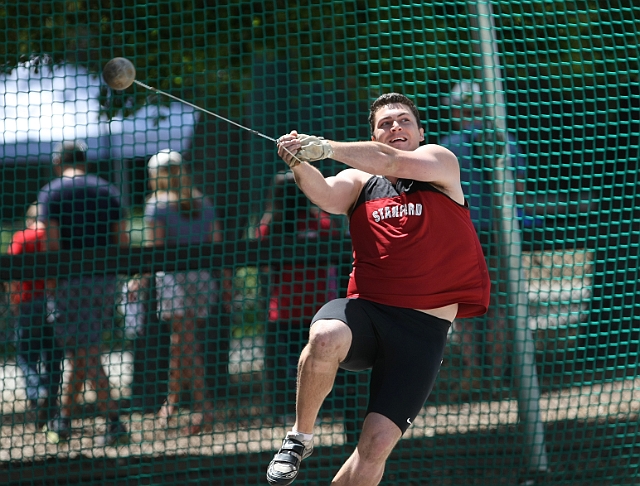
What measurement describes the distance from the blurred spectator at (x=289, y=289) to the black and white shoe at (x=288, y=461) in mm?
2030

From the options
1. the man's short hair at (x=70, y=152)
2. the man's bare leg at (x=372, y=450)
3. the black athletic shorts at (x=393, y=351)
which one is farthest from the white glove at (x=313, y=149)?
the man's short hair at (x=70, y=152)

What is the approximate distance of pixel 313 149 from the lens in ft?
11.9

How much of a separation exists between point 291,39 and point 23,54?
5.68 ft

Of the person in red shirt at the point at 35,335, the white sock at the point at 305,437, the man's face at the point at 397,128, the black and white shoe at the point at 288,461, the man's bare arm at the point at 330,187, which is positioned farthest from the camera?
the person in red shirt at the point at 35,335

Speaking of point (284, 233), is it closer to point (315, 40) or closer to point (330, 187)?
point (315, 40)

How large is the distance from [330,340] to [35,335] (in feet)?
9.31

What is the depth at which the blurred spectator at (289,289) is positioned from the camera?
583 cm

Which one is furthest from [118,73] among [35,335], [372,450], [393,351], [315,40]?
[35,335]

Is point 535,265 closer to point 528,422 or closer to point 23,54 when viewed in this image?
point 528,422

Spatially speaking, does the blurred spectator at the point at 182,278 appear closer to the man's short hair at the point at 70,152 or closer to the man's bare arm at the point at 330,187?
the man's short hair at the point at 70,152

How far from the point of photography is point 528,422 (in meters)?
5.75

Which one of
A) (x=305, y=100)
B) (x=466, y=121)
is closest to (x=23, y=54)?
(x=305, y=100)

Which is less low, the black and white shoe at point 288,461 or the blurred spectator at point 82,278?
the blurred spectator at point 82,278

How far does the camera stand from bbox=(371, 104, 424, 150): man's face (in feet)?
13.4
